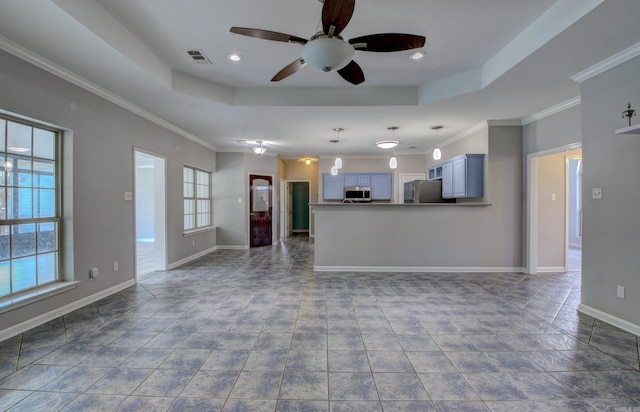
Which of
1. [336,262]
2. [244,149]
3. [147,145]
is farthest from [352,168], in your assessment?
[147,145]

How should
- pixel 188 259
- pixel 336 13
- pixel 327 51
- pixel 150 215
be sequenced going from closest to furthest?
1. pixel 336 13
2. pixel 327 51
3. pixel 188 259
4. pixel 150 215

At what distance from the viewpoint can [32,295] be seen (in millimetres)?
2605

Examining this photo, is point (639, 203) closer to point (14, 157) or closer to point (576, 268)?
point (576, 268)

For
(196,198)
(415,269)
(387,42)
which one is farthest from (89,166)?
(415,269)

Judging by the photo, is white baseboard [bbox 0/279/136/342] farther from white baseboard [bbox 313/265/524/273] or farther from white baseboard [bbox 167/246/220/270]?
white baseboard [bbox 313/265/524/273]

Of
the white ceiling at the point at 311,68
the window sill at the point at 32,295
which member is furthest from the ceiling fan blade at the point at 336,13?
the window sill at the point at 32,295

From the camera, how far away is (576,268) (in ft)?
16.3

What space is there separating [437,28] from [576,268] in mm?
5095

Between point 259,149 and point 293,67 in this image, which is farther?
point 259,149

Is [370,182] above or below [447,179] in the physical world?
above

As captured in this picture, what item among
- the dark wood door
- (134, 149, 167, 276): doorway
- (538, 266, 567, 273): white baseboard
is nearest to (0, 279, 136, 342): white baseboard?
(134, 149, 167, 276): doorway

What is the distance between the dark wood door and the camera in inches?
285

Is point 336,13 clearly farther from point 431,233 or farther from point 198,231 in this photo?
A: point 198,231

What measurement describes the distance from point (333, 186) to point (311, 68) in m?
4.80
